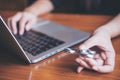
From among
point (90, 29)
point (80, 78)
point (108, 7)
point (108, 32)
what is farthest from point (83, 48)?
point (108, 7)

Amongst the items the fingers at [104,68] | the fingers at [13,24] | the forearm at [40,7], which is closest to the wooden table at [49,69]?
the fingers at [104,68]

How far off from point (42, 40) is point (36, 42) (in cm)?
2

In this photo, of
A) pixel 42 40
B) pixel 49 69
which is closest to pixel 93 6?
pixel 42 40

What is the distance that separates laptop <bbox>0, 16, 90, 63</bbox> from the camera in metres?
0.67

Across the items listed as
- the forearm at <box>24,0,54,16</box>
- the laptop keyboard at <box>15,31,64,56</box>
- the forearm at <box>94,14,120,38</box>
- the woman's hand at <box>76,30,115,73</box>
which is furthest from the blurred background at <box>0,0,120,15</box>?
the woman's hand at <box>76,30,115,73</box>

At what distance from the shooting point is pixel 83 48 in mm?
663

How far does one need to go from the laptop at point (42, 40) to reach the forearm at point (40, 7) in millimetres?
156

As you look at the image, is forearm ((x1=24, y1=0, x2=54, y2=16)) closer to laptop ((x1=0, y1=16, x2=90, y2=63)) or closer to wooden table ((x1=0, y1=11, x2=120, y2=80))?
laptop ((x1=0, y1=16, x2=90, y2=63))

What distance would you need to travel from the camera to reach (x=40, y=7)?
1175 mm

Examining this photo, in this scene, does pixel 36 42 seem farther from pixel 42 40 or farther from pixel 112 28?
pixel 112 28

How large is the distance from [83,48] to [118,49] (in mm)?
172

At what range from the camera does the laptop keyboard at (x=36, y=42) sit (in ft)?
2.46

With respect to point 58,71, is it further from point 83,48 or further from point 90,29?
point 90,29

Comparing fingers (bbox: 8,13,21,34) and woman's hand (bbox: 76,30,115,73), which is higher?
fingers (bbox: 8,13,21,34)
